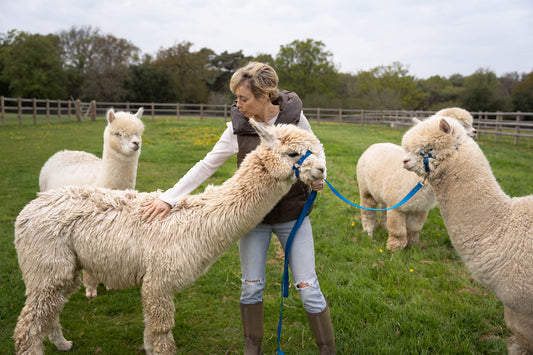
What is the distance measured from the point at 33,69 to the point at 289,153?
3641cm

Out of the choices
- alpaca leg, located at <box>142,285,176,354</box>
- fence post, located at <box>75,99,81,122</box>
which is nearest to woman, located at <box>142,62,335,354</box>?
alpaca leg, located at <box>142,285,176,354</box>

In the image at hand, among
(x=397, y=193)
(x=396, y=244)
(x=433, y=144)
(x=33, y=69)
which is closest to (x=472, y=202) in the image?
(x=433, y=144)

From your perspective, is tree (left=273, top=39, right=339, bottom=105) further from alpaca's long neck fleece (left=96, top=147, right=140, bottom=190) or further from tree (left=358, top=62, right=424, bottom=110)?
alpaca's long neck fleece (left=96, top=147, right=140, bottom=190)

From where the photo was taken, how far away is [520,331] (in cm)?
238

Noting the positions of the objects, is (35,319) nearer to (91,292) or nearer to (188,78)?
(91,292)

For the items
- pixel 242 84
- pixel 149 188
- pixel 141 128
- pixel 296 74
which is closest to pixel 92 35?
pixel 296 74

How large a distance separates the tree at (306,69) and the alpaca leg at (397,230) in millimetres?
28289

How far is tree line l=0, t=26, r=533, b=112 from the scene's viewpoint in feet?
101

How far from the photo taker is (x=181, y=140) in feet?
45.1

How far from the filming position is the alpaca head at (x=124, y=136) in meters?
4.21

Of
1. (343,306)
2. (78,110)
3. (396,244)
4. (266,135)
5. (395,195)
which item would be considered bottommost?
(343,306)

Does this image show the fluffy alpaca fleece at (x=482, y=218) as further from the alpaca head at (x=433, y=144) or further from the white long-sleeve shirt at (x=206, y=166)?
the white long-sleeve shirt at (x=206, y=166)

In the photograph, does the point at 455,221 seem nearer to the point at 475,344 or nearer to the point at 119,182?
the point at 475,344

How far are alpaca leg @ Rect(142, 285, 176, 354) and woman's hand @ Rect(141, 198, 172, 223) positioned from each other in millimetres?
479
